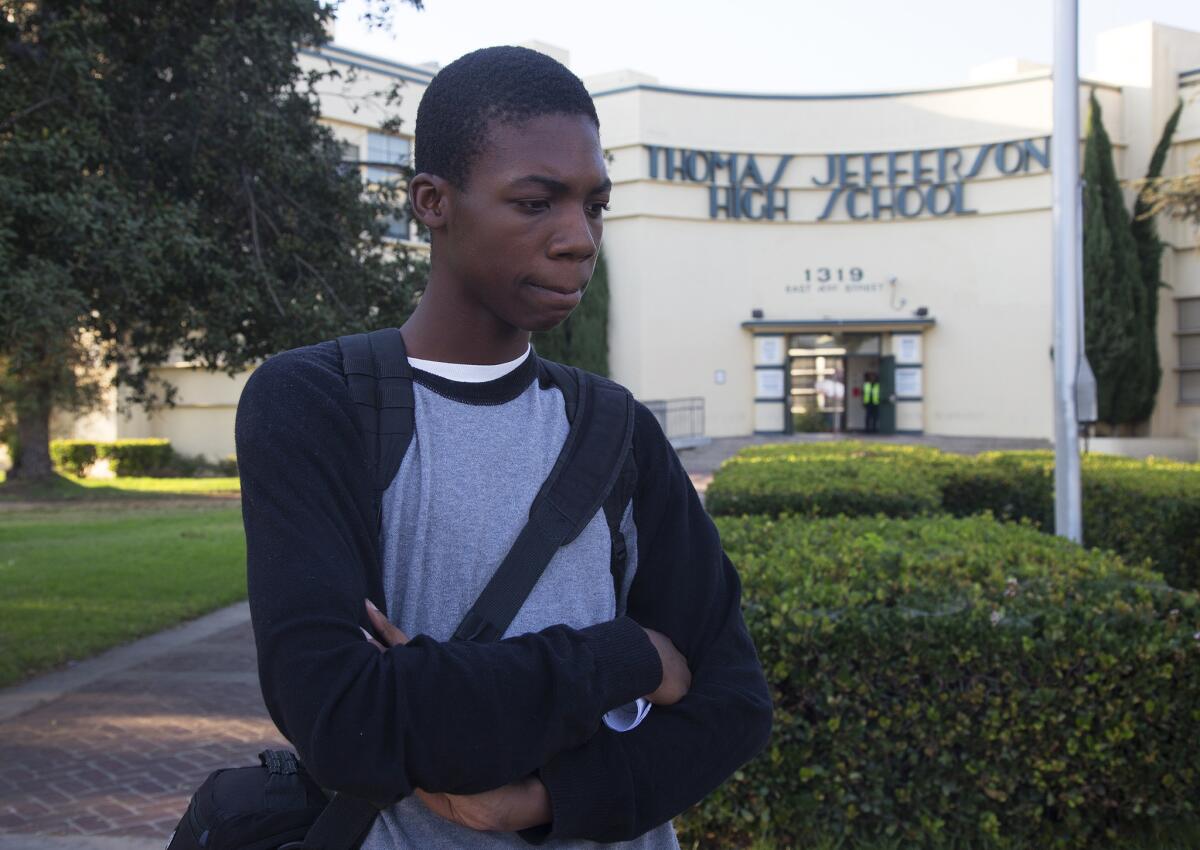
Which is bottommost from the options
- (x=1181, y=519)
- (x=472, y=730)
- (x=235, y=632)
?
(x=235, y=632)

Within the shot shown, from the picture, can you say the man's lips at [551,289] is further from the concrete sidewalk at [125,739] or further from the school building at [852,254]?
the school building at [852,254]

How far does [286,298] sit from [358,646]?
280 inches

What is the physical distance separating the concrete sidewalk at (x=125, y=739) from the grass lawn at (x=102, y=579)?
0.44 m

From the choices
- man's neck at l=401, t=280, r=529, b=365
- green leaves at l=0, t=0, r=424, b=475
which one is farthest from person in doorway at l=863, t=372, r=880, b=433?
man's neck at l=401, t=280, r=529, b=365

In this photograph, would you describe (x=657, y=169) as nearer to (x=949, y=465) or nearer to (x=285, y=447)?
(x=949, y=465)

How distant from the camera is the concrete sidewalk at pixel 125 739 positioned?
4887 millimetres

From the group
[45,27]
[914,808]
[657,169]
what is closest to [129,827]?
[914,808]

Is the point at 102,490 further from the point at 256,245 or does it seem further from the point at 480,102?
the point at 480,102

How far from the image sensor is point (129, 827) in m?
4.82

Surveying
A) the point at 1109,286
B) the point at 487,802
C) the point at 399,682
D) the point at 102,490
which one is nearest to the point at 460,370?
the point at 399,682

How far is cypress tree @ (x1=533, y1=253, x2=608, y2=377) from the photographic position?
2758 centimetres

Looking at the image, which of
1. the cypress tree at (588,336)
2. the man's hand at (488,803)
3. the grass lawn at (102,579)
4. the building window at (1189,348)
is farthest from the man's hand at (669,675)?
the building window at (1189,348)

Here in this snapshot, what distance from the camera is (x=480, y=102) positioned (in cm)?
154

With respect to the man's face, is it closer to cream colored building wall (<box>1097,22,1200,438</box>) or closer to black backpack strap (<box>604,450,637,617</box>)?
black backpack strap (<box>604,450,637,617</box>)
